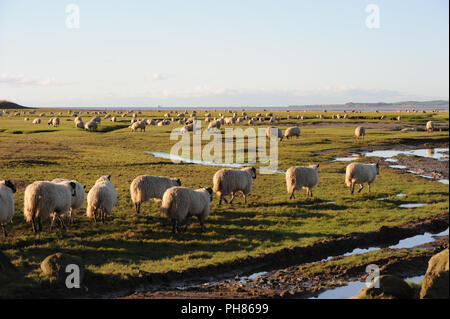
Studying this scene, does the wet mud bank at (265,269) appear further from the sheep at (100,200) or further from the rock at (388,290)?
the sheep at (100,200)

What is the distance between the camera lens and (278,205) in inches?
819

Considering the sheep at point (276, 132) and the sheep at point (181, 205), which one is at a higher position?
the sheep at point (276, 132)

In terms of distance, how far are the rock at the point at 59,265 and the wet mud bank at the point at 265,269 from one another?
183cm

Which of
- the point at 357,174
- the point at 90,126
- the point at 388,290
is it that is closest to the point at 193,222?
the point at 388,290

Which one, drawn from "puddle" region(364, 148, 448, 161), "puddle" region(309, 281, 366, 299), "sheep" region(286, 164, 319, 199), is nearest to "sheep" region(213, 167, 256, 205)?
"sheep" region(286, 164, 319, 199)

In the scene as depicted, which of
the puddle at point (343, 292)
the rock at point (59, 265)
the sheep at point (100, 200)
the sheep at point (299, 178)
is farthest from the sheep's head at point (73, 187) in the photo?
the sheep at point (299, 178)

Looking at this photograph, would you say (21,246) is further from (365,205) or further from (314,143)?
(314,143)

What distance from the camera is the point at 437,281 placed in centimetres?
914

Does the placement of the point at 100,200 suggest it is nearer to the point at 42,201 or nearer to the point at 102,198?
the point at 102,198

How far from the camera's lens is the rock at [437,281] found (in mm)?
9078
